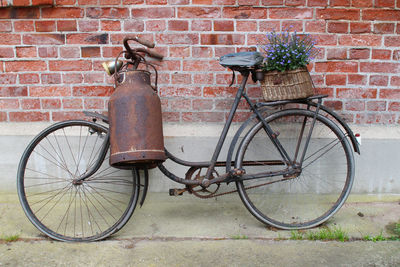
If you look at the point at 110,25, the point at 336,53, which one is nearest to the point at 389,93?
the point at 336,53

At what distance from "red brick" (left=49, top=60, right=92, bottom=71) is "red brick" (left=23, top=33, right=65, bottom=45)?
0.17 metres

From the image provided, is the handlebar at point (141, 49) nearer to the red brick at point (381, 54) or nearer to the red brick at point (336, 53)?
the red brick at point (336, 53)

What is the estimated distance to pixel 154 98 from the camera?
2.64 metres

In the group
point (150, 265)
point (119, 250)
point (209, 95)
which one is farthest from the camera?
point (209, 95)

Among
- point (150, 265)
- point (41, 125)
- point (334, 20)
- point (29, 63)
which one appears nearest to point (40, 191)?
point (41, 125)

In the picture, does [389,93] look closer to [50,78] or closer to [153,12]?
[153,12]

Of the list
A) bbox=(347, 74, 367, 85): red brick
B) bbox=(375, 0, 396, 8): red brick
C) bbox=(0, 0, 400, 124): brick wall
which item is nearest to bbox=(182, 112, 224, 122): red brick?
bbox=(0, 0, 400, 124): brick wall

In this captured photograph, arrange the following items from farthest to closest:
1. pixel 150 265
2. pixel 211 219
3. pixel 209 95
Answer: pixel 209 95, pixel 211 219, pixel 150 265

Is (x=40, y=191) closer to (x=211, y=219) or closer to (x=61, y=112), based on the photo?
(x=61, y=112)

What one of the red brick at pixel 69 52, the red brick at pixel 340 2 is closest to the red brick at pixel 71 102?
the red brick at pixel 69 52

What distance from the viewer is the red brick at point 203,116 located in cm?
333

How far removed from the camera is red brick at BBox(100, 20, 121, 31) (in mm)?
3186

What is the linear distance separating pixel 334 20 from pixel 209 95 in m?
1.23

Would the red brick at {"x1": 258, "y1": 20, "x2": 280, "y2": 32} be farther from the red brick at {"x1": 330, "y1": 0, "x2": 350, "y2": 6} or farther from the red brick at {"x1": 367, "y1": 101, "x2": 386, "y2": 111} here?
the red brick at {"x1": 367, "y1": 101, "x2": 386, "y2": 111}
